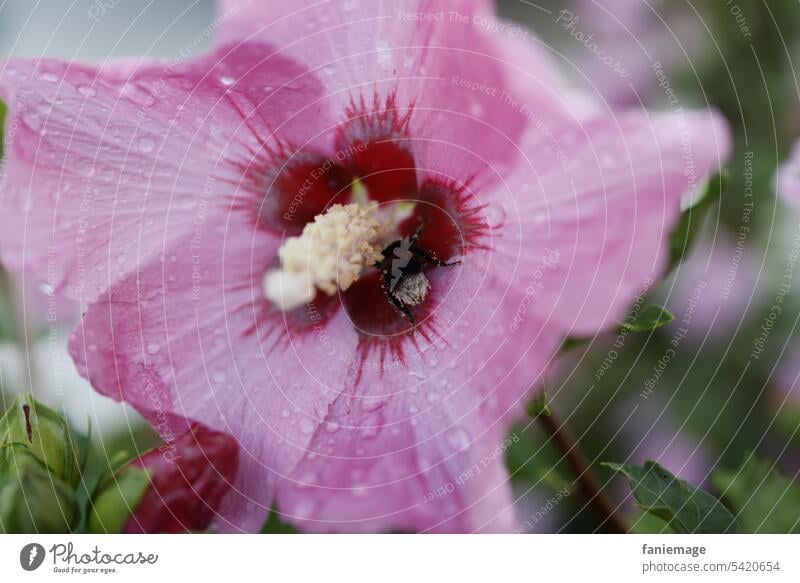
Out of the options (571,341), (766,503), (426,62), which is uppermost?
(426,62)

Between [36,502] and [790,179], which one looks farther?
[790,179]

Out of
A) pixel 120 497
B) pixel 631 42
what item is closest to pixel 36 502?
pixel 120 497

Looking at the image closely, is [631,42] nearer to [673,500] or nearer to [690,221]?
[690,221]

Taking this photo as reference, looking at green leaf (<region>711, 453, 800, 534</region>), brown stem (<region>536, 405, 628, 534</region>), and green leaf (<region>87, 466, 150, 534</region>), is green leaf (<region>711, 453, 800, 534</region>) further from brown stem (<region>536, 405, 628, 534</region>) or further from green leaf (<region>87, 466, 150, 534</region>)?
green leaf (<region>87, 466, 150, 534</region>)

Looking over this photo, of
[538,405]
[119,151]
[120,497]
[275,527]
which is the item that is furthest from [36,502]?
[538,405]
